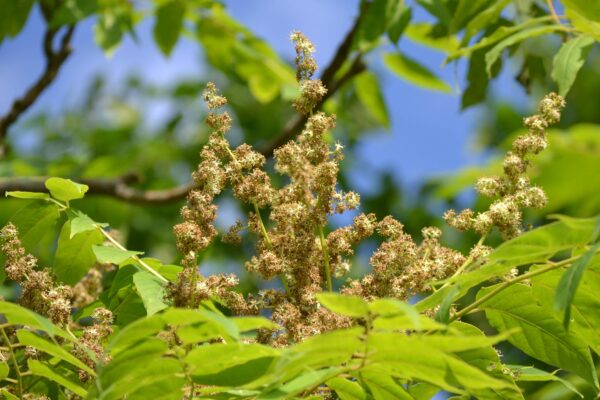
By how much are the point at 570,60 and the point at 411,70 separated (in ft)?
6.61

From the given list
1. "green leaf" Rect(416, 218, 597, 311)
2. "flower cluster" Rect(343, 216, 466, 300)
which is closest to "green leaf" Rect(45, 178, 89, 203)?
"flower cluster" Rect(343, 216, 466, 300)

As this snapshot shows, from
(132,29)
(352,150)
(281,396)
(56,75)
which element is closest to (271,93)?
(132,29)

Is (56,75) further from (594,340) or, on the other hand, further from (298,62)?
(594,340)

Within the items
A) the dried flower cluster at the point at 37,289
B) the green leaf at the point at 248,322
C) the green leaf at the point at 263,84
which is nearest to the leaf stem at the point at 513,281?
the green leaf at the point at 248,322

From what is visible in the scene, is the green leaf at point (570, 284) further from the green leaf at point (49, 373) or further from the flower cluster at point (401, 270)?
the green leaf at point (49, 373)

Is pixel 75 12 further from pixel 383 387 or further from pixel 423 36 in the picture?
pixel 383 387

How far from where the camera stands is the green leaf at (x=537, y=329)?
224 centimetres

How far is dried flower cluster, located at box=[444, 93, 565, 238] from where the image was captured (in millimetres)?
2189

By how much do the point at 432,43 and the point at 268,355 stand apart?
315 centimetres

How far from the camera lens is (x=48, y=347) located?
1.94 meters

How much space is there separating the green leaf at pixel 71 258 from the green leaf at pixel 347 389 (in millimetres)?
898

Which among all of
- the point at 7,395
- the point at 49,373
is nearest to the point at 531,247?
the point at 49,373

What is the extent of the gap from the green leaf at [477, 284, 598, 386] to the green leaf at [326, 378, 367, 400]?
0.42 metres

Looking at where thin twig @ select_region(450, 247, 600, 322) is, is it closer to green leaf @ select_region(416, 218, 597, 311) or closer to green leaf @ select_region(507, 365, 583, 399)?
green leaf @ select_region(416, 218, 597, 311)
